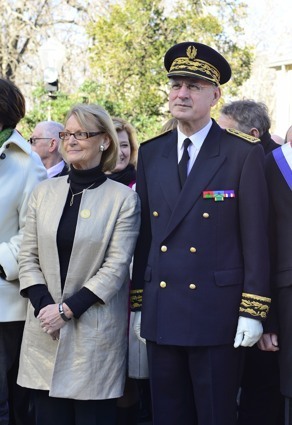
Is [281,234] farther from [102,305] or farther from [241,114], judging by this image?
[241,114]

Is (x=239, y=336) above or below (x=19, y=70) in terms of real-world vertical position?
below

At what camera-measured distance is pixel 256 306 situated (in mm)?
3277

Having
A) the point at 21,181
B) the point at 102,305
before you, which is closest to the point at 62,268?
the point at 102,305

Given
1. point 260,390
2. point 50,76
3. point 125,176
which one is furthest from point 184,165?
point 50,76

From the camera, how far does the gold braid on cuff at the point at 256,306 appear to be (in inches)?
129

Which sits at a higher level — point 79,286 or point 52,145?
point 52,145

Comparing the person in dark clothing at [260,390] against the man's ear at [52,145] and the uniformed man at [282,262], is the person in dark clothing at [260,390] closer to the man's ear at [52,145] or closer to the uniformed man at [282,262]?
the uniformed man at [282,262]

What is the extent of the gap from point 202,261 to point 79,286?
0.65 metres

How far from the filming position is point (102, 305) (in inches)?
142

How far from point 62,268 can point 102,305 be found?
266 mm

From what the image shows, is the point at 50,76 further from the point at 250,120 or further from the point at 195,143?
the point at 195,143

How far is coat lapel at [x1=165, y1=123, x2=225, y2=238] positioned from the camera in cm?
338

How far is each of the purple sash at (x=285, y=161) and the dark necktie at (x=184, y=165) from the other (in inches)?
17.2

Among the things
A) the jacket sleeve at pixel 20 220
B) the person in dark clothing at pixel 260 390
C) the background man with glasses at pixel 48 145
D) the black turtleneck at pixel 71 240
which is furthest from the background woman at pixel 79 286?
the background man with glasses at pixel 48 145
